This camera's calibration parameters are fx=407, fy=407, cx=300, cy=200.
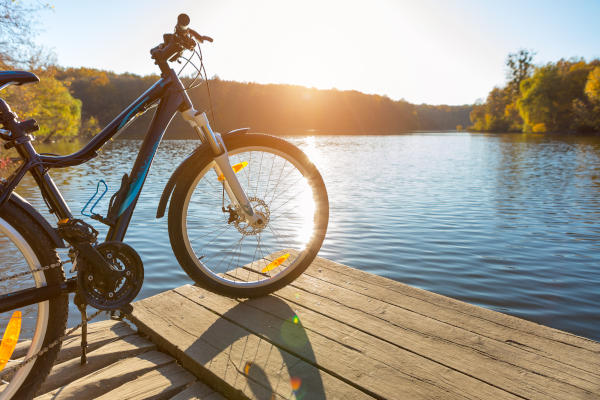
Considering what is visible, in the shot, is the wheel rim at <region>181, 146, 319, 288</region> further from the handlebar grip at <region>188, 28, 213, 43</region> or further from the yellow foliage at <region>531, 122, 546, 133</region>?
the yellow foliage at <region>531, 122, 546, 133</region>

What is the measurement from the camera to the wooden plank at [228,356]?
1799 mm

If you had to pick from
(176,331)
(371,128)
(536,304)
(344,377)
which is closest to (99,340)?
(176,331)

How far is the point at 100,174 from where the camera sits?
650 inches

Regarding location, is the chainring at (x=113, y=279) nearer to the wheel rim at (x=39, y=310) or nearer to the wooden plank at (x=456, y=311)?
the wheel rim at (x=39, y=310)

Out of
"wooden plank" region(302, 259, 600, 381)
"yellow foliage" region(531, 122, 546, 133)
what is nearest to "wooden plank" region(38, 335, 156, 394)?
"wooden plank" region(302, 259, 600, 381)

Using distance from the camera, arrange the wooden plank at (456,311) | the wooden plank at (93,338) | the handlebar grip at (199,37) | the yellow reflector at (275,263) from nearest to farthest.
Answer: the wooden plank at (456,311), the wooden plank at (93,338), the handlebar grip at (199,37), the yellow reflector at (275,263)

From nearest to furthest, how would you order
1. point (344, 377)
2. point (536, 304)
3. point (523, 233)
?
point (344, 377), point (536, 304), point (523, 233)

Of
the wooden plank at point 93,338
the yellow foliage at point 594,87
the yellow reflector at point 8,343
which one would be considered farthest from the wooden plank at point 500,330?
the yellow foliage at point 594,87

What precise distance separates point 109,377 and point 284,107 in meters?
103

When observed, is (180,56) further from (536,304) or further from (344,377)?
(536,304)

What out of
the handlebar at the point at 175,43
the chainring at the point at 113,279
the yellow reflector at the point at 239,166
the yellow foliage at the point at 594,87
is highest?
the yellow foliage at the point at 594,87

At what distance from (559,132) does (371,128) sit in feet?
180

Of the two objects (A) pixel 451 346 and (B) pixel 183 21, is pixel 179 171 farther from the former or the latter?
(A) pixel 451 346

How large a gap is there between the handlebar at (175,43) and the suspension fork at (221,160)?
315mm
